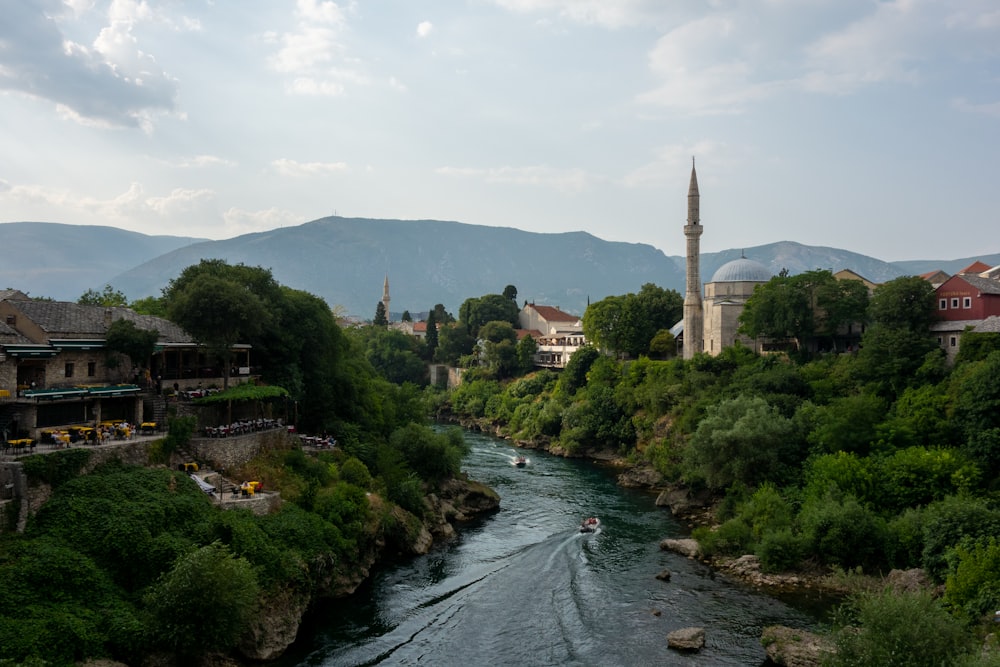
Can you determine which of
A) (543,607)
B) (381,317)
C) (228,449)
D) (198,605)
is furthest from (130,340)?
(381,317)

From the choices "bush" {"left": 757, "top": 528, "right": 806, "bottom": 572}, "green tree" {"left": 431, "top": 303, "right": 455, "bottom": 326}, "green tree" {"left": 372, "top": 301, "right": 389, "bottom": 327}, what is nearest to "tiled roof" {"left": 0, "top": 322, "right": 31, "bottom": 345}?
"bush" {"left": 757, "top": 528, "right": 806, "bottom": 572}

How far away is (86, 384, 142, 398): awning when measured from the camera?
2912 cm

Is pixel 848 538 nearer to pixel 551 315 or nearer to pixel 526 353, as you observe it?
pixel 526 353

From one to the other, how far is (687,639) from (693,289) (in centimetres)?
4729

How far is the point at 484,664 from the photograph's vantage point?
2278 centimetres

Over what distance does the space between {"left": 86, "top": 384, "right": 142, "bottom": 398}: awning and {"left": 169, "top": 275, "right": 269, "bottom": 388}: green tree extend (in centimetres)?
426

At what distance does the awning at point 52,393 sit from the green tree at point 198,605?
34.4ft

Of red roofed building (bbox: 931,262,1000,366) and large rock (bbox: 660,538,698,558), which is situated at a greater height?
red roofed building (bbox: 931,262,1000,366)

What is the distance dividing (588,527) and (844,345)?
30962 mm

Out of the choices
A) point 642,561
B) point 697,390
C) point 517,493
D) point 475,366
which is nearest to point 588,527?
point 642,561

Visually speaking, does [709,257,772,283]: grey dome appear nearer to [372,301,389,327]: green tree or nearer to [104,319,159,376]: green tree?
[104,319,159,376]: green tree

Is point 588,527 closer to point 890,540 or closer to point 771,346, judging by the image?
point 890,540

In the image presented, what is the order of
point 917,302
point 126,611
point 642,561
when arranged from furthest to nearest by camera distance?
1. point 917,302
2. point 642,561
3. point 126,611

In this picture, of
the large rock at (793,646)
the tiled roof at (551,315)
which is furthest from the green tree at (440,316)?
the large rock at (793,646)
